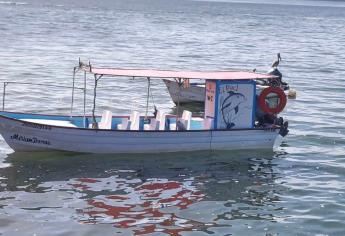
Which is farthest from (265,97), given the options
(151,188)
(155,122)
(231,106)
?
(151,188)

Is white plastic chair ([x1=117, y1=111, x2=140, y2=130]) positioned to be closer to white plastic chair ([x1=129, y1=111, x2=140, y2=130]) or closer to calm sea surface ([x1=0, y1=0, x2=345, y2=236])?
white plastic chair ([x1=129, y1=111, x2=140, y2=130])

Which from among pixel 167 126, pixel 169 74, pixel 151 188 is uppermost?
pixel 169 74

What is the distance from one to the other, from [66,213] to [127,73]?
7.29 meters

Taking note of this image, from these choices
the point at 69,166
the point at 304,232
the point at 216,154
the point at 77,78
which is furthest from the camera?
the point at 77,78

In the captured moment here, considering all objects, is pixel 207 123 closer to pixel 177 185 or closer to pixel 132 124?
pixel 132 124

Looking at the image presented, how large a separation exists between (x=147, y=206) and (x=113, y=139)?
16.4 ft

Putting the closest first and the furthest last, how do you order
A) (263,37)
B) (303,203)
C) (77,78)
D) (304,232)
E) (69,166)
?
(304,232) < (303,203) < (69,166) < (77,78) < (263,37)

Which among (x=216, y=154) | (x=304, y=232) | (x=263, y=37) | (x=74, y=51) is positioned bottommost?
(x=304, y=232)

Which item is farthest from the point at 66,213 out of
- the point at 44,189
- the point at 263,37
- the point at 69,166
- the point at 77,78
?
the point at 263,37

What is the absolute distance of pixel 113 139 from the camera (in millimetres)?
24562

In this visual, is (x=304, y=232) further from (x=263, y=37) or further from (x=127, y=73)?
(x=263, y=37)

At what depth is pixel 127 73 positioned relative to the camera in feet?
81.8

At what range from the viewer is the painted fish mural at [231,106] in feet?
84.3

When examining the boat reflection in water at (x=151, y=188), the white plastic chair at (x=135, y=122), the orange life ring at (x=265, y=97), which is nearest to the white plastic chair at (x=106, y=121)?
the white plastic chair at (x=135, y=122)
